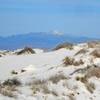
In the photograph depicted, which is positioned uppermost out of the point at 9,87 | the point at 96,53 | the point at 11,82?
the point at 96,53

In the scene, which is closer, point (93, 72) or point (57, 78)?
point (57, 78)

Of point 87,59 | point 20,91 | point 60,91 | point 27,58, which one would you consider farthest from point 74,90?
point 27,58

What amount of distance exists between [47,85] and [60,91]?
2.48 ft

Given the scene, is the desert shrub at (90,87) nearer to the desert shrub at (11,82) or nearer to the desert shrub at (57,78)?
the desert shrub at (57,78)

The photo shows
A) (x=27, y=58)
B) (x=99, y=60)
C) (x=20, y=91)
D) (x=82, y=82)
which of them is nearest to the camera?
(x=20, y=91)

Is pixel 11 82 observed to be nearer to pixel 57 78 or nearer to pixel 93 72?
pixel 57 78

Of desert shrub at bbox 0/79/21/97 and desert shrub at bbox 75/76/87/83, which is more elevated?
desert shrub at bbox 75/76/87/83

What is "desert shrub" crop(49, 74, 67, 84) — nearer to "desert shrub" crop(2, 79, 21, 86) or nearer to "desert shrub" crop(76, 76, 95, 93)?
"desert shrub" crop(76, 76, 95, 93)

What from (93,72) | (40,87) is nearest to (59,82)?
(40,87)

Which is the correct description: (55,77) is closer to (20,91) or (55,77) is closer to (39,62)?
(20,91)

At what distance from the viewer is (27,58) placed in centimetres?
2794

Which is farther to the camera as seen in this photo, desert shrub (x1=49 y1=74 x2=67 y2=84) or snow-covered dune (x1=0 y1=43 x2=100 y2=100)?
desert shrub (x1=49 y1=74 x2=67 y2=84)

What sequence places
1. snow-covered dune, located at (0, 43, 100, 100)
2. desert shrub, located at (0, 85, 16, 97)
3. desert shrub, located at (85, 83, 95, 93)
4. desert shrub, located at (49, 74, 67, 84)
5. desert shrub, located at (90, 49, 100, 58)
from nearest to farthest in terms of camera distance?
desert shrub, located at (0, 85, 16, 97)
snow-covered dune, located at (0, 43, 100, 100)
desert shrub, located at (85, 83, 95, 93)
desert shrub, located at (49, 74, 67, 84)
desert shrub, located at (90, 49, 100, 58)

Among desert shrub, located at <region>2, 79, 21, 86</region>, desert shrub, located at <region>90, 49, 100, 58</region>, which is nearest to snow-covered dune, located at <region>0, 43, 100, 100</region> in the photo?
desert shrub, located at <region>2, 79, 21, 86</region>
